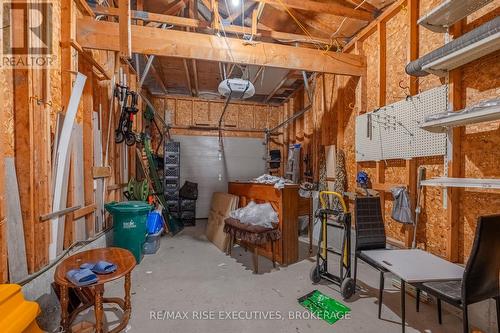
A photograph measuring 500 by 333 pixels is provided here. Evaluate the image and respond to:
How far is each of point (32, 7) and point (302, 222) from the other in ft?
15.4

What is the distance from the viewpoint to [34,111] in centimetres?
200

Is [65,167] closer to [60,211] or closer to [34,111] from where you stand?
[60,211]

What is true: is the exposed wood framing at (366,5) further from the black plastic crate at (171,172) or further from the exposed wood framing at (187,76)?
the black plastic crate at (171,172)

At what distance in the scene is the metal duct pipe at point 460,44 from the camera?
5.69 ft

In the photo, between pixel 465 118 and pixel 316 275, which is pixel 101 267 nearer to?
pixel 316 275

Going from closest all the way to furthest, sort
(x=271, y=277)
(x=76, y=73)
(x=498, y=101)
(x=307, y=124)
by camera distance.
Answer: (x=498, y=101) < (x=76, y=73) < (x=271, y=277) < (x=307, y=124)

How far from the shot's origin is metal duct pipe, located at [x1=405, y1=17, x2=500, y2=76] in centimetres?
173

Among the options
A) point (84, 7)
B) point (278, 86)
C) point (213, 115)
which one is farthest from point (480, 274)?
point (213, 115)

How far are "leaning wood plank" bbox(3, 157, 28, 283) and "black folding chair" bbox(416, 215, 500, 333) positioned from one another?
2.99 meters

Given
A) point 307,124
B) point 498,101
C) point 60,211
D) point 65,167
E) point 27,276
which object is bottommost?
point 27,276

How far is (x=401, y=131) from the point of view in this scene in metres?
2.88

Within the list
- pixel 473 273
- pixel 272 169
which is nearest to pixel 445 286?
pixel 473 273

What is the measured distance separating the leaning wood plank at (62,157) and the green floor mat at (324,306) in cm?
243

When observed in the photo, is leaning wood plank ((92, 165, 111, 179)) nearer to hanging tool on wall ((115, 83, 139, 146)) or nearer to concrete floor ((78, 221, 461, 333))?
hanging tool on wall ((115, 83, 139, 146))
